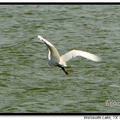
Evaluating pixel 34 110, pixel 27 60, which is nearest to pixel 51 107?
pixel 34 110

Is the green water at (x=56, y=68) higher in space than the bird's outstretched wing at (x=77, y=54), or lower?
lower

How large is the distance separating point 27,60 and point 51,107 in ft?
15.2

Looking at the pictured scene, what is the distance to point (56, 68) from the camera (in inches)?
812

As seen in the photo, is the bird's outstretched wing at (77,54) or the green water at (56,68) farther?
the green water at (56,68)

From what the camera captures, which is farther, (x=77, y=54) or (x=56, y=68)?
(x=56, y=68)

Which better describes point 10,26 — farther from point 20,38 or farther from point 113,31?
point 113,31

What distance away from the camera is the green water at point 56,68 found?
17.5 metres

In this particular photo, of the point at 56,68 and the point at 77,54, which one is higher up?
the point at 77,54

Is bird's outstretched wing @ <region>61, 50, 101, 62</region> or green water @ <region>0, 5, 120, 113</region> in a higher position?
bird's outstretched wing @ <region>61, 50, 101, 62</region>

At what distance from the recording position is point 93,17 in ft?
83.3

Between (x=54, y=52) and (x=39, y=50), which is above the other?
(x=54, y=52)

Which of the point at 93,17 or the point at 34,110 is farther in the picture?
the point at 93,17

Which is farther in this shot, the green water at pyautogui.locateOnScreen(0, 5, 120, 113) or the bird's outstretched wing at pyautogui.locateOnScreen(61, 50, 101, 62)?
the green water at pyautogui.locateOnScreen(0, 5, 120, 113)

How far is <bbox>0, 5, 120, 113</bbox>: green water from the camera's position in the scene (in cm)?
1748
